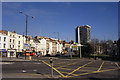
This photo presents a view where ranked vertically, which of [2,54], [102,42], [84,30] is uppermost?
[84,30]

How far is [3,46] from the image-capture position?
53.2m

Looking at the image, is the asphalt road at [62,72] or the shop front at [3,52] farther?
the shop front at [3,52]

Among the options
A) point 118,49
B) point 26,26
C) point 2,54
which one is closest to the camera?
point 26,26

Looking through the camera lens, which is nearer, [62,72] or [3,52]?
[62,72]

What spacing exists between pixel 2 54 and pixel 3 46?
339cm

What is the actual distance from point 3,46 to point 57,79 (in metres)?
47.8

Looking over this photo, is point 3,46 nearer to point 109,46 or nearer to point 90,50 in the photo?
point 90,50

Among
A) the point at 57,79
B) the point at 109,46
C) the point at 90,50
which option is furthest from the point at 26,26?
the point at 109,46

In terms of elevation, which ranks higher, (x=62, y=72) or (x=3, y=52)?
(x=3, y=52)

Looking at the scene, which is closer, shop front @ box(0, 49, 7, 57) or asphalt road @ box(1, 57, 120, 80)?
asphalt road @ box(1, 57, 120, 80)

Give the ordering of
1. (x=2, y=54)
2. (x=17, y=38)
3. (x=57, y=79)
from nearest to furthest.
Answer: (x=57, y=79) → (x=2, y=54) → (x=17, y=38)

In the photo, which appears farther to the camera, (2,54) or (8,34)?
(8,34)

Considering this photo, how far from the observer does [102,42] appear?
8612cm

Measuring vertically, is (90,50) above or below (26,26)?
below
